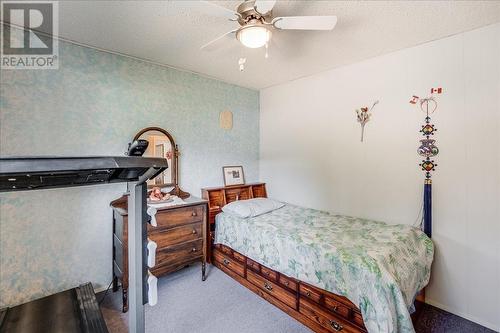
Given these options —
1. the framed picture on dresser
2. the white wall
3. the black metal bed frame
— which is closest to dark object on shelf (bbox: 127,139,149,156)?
the black metal bed frame

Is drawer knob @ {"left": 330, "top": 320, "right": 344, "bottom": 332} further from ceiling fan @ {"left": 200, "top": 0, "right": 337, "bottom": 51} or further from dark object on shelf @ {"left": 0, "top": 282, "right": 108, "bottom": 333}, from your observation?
ceiling fan @ {"left": 200, "top": 0, "right": 337, "bottom": 51}

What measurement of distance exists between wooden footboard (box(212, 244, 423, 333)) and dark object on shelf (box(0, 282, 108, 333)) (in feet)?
4.30

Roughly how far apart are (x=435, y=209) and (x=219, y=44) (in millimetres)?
2557

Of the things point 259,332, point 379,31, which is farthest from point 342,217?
point 379,31

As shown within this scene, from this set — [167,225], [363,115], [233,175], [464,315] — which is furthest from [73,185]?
[464,315]

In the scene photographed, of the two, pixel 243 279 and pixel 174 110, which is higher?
pixel 174 110

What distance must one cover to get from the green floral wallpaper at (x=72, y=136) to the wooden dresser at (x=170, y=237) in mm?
252

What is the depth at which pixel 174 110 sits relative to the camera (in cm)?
294

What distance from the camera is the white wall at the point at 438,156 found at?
1.99 meters

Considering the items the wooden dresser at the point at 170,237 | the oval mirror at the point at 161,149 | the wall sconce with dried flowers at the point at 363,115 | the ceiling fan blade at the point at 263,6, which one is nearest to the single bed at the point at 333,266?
the wooden dresser at the point at 170,237

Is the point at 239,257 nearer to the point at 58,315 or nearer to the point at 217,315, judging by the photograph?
the point at 217,315

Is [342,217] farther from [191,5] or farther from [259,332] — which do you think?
[191,5]

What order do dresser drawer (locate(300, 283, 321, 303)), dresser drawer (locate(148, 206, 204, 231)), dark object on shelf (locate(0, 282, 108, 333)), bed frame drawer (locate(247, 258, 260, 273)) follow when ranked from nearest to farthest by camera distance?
dark object on shelf (locate(0, 282, 108, 333)) < dresser drawer (locate(300, 283, 321, 303)) < dresser drawer (locate(148, 206, 204, 231)) < bed frame drawer (locate(247, 258, 260, 273))

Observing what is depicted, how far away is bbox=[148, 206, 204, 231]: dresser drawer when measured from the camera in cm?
233
